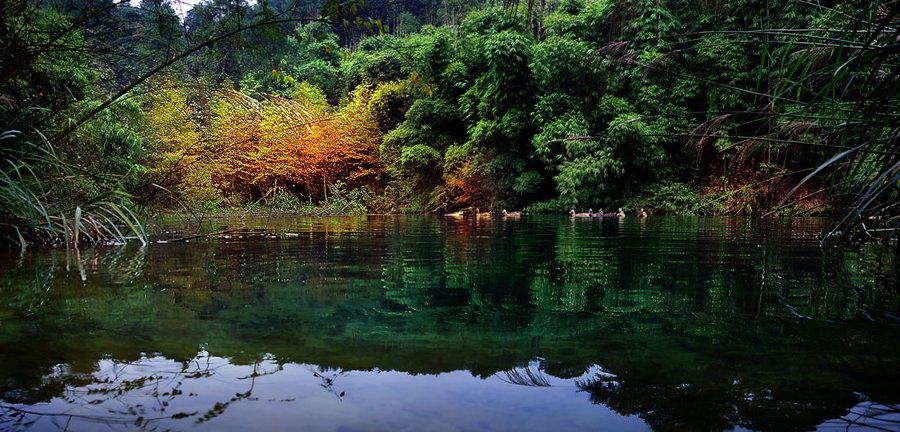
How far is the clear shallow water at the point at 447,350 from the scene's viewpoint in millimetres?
1163

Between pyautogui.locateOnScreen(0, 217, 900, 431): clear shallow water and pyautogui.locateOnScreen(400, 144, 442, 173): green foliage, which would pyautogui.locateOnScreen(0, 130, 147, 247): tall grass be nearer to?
pyautogui.locateOnScreen(0, 217, 900, 431): clear shallow water

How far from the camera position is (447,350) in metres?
1.63

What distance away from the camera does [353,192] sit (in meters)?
19.0

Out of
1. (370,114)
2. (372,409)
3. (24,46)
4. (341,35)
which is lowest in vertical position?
(372,409)

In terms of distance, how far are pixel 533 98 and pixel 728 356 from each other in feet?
54.6

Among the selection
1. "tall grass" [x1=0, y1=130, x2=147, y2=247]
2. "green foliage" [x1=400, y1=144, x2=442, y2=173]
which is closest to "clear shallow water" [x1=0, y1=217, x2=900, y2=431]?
"tall grass" [x1=0, y1=130, x2=147, y2=247]

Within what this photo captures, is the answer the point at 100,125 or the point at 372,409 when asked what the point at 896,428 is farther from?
the point at 100,125

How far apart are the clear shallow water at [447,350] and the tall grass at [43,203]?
35 cm

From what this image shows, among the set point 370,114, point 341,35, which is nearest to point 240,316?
point 370,114

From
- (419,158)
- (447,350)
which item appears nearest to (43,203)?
(447,350)

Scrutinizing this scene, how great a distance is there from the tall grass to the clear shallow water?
35 centimetres

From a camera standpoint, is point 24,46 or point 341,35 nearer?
point 24,46

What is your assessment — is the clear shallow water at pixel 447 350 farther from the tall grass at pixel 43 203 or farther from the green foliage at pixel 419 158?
the green foliage at pixel 419 158

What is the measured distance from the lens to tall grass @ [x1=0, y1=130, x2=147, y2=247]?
10.2ft
